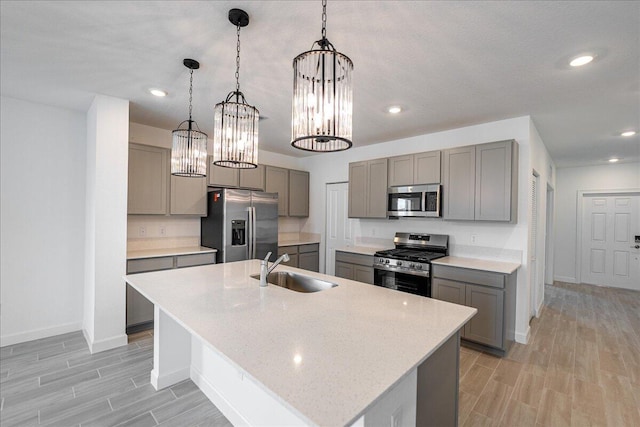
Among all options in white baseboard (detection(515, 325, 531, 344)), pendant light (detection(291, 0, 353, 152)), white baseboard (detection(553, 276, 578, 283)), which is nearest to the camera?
pendant light (detection(291, 0, 353, 152))

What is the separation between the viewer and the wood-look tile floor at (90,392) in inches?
79.2

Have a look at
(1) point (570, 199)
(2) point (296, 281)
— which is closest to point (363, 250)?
(2) point (296, 281)

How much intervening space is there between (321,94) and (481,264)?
2.89 metres

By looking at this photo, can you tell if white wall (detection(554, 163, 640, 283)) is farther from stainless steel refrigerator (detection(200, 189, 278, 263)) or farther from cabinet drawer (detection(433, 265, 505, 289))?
stainless steel refrigerator (detection(200, 189, 278, 263))

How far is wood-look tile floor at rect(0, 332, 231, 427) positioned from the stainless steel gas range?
235 cm

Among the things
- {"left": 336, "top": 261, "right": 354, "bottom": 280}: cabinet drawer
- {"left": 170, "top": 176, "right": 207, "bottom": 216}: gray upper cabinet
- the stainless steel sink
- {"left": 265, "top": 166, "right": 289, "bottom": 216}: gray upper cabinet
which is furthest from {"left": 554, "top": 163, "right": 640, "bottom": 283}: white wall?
{"left": 170, "top": 176, "right": 207, "bottom": 216}: gray upper cabinet

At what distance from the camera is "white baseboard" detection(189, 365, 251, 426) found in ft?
6.26

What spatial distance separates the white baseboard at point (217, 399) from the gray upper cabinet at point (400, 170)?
124 inches

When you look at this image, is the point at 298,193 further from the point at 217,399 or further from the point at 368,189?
the point at 217,399

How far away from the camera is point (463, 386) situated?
2.47 m

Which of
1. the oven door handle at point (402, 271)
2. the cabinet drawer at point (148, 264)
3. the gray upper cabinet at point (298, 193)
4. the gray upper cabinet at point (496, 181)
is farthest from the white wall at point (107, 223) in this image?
the gray upper cabinet at point (496, 181)

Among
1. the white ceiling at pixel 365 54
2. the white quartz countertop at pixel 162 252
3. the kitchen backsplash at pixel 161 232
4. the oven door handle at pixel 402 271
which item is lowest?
the oven door handle at pixel 402 271

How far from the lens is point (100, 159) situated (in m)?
3.01

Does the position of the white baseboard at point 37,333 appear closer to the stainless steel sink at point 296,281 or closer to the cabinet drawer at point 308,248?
the stainless steel sink at point 296,281
